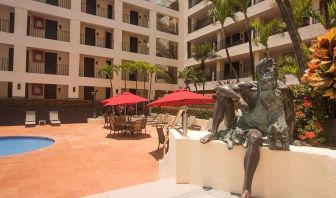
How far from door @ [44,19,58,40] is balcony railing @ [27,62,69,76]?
2928mm

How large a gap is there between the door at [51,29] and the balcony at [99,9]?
3.28 metres

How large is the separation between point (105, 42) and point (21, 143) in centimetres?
1769

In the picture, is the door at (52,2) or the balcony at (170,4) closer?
the door at (52,2)

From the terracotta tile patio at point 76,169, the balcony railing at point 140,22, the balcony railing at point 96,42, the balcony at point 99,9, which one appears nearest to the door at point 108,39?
the balcony railing at point 96,42

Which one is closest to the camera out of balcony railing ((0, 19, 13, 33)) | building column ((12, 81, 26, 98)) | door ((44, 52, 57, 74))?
building column ((12, 81, 26, 98))

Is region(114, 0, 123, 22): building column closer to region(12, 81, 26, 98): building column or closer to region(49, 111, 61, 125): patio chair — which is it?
region(12, 81, 26, 98): building column

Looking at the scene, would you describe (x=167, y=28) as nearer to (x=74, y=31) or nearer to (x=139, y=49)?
(x=139, y=49)

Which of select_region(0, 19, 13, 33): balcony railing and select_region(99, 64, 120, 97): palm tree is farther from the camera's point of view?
select_region(99, 64, 120, 97): palm tree

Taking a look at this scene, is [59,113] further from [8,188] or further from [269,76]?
[269,76]

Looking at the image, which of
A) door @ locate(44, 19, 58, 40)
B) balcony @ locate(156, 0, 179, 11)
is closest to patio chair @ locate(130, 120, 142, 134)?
door @ locate(44, 19, 58, 40)

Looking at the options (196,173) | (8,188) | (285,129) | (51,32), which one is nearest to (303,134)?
(285,129)

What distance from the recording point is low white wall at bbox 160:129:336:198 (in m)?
3.32

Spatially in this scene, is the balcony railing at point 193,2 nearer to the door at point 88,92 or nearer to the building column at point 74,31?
the building column at point 74,31

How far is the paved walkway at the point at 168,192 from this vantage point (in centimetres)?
388
